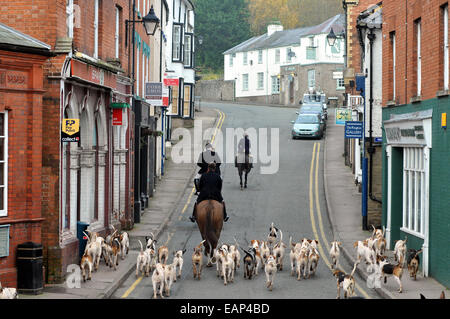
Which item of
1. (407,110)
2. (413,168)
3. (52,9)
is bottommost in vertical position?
(413,168)

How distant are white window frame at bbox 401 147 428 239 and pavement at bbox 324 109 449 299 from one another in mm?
1133

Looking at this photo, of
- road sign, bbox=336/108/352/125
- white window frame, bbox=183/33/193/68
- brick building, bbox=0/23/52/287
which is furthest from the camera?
white window frame, bbox=183/33/193/68

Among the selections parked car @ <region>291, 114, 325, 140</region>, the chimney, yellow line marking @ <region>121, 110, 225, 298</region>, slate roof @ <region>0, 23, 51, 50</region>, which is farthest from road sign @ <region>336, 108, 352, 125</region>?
the chimney

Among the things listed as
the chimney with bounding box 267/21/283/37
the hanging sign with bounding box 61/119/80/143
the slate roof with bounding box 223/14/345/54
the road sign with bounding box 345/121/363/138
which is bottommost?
the hanging sign with bounding box 61/119/80/143

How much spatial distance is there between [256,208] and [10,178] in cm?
1533

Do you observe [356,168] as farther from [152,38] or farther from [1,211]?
[1,211]

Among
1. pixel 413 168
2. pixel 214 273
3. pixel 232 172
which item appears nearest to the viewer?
pixel 214 273

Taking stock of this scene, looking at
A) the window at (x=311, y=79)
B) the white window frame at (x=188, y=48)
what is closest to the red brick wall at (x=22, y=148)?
the white window frame at (x=188, y=48)

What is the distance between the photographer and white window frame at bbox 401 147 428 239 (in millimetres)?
19397

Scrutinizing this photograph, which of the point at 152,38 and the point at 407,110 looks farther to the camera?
the point at 152,38

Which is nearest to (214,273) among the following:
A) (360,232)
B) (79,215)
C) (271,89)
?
(79,215)

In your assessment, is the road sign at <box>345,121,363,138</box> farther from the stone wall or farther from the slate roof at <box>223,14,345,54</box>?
the stone wall

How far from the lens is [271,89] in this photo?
90562 millimetres

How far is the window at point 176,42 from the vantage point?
5625 cm
